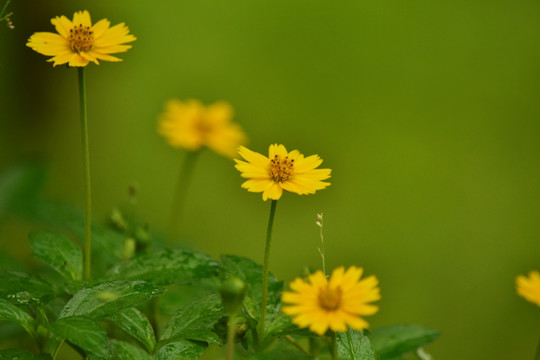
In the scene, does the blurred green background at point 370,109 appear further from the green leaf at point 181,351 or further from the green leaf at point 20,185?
the green leaf at point 181,351

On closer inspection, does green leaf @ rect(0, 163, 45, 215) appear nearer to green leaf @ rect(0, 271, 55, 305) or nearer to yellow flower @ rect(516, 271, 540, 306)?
green leaf @ rect(0, 271, 55, 305)

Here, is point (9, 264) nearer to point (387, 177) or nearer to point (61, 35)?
point (61, 35)

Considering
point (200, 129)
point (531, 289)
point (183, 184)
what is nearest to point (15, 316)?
point (531, 289)

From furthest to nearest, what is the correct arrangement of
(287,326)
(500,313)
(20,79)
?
(20,79), (500,313), (287,326)

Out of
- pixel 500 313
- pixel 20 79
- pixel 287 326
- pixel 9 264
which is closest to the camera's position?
pixel 287 326

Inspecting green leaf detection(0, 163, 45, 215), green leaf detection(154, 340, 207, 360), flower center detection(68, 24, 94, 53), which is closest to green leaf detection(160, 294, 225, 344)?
green leaf detection(154, 340, 207, 360)

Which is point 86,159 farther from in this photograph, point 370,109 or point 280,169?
point 370,109

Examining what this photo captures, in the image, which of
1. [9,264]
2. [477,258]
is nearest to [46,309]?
[9,264]
